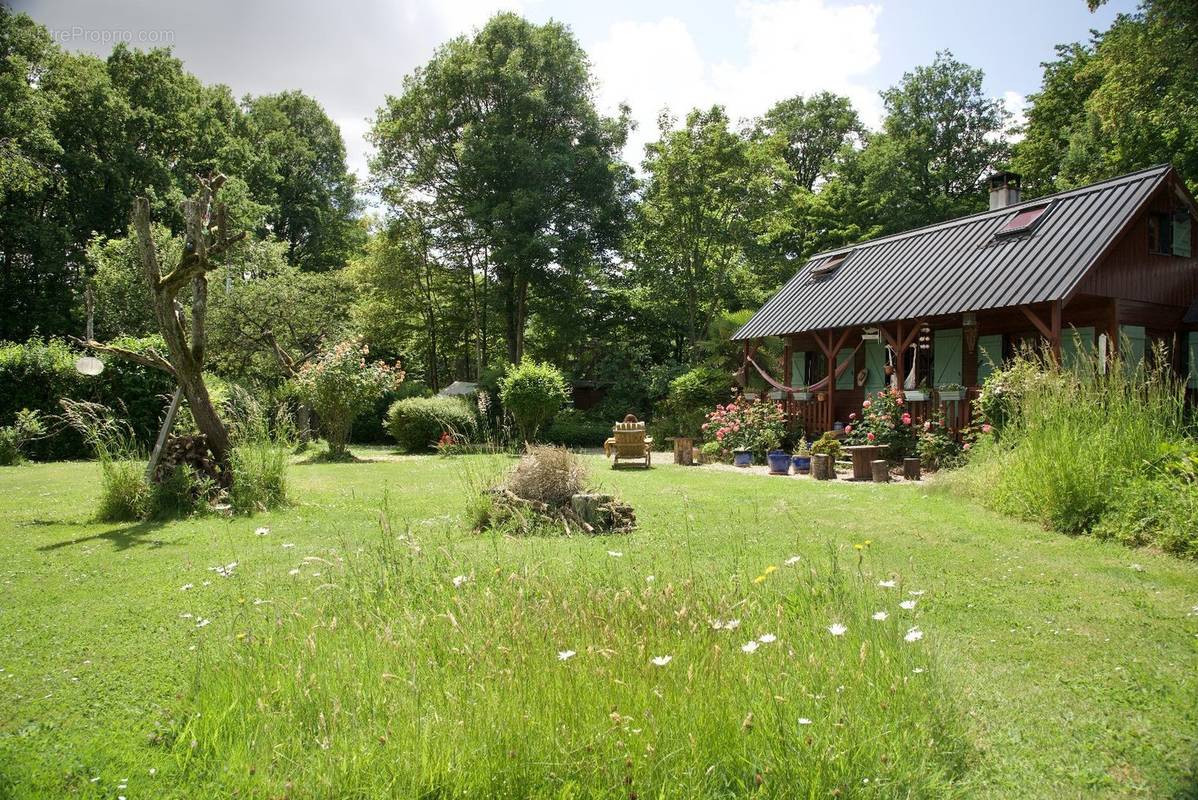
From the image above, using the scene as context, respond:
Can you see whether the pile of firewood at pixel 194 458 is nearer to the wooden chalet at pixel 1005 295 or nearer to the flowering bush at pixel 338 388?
the flowering bush at pixel 338 388

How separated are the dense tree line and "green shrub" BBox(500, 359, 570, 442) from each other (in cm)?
465

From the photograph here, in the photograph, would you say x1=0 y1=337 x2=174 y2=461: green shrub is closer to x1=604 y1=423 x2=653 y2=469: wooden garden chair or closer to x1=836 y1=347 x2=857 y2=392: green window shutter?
x1=604 y1=423 x2=653 y2=469: wooden garden chair

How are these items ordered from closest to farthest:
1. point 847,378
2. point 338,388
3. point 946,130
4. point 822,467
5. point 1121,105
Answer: point 822,467, point 1121,105, point 338,388, point 847,378, point 946,130

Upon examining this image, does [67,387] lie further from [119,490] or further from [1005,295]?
[1005,295]

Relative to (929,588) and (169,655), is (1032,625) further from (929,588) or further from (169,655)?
(169,655)

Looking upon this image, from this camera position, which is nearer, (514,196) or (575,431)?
(575,431)

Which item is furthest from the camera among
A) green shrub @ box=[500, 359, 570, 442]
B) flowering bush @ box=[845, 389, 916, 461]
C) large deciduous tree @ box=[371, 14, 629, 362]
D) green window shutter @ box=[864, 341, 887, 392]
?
large deciduous tree @ box=[371, 14, 629, 362]

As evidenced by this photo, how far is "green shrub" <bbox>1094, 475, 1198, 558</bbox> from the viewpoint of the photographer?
5.89m

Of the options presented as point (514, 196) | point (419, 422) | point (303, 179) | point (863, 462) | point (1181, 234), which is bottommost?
point (863, 462)

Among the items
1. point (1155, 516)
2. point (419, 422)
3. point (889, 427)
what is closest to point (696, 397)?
point (889, 427)

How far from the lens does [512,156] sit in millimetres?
26422

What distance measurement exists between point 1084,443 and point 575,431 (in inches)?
634

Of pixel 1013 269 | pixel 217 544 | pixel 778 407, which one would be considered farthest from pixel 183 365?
pixel 1013 269

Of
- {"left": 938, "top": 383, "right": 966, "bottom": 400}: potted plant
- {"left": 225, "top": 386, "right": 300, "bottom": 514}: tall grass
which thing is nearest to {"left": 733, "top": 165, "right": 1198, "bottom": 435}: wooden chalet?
{"left": 938, "top": 383, "right": 966, "bottom": 400}: potted plant
